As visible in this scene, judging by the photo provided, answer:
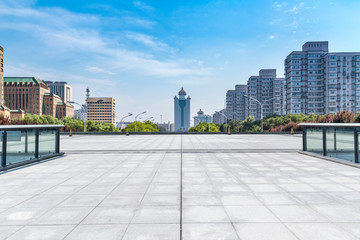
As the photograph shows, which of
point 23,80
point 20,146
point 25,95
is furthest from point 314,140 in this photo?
point 23,80

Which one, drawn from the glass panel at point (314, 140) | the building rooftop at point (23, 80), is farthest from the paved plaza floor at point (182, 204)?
the building rooftop at point (23, 80)

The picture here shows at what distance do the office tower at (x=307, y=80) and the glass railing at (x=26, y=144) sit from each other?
385 feet

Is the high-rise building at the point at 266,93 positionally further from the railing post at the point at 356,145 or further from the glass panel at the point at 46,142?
the glass panel at the point at 46,142

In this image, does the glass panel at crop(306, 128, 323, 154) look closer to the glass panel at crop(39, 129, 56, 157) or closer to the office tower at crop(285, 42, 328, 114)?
the glass panel at crop(39, 129, 56, 157)

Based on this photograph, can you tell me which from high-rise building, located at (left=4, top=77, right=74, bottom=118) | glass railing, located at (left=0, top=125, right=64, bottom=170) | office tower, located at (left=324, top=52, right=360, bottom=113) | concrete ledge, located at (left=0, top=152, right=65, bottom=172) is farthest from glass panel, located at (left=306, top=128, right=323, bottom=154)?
high-rise building, located at (left=4, top=77, right=74, bottom=118)

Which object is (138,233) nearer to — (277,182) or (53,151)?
(277,182)

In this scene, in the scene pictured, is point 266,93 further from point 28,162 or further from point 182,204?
point 182,204

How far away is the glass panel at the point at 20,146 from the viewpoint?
31.1 ft

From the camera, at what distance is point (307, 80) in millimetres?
110250

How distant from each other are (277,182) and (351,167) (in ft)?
15.6

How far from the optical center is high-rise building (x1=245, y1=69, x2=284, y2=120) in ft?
485

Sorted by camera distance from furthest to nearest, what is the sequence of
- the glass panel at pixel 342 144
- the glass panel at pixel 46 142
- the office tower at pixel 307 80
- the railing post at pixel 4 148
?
the office tower at pixel 307 80 → the glass panel at pixel 46 142 → the glass panel at pixel 342 144 → the railing post at pixel 4 148

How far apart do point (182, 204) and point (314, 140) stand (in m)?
11.0

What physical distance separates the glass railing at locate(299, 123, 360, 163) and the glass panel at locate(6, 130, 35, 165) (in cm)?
1451
